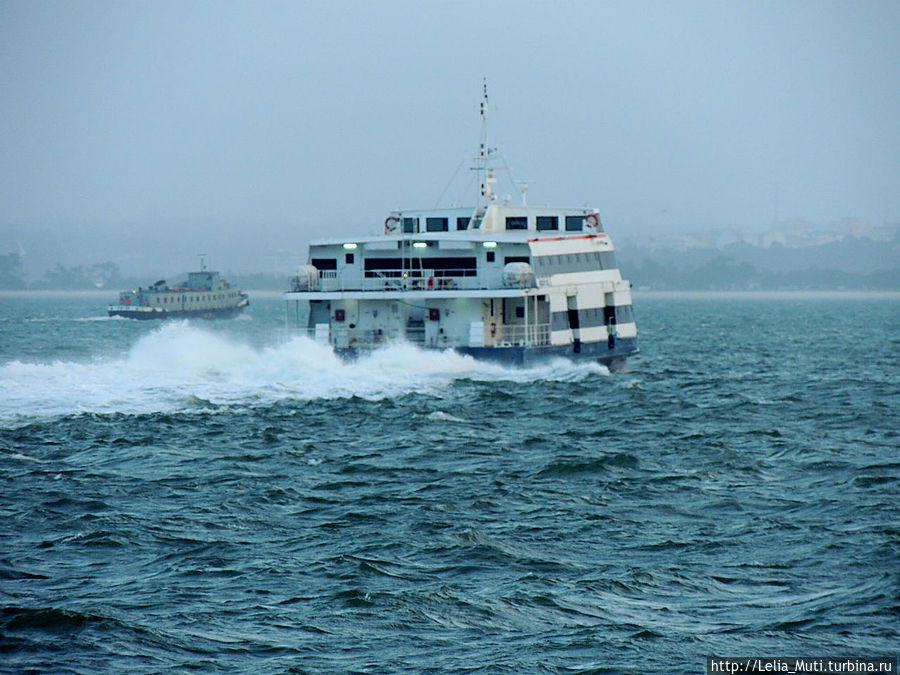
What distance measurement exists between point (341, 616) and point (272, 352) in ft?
106

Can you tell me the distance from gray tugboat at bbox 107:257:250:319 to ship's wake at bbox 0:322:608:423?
100306mm

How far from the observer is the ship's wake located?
3762cm

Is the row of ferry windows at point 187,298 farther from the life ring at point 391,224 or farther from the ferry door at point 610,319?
the ferry door at point 610,319

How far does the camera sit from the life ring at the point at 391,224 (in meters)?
53.4

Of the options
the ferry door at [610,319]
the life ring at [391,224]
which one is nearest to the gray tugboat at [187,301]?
the life ring at [391,224]

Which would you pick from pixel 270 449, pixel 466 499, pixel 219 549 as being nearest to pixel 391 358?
pixel 270 449

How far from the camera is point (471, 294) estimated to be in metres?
45.3

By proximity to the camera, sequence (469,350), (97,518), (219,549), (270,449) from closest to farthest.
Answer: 1. (219,549)
2. (97,518)
3. (270,449)
4. (469,350)

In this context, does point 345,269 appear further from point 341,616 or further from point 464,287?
point 341,616

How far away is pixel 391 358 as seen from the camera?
46688mm

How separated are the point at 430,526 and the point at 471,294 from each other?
81.0ft

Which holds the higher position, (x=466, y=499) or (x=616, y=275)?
(x=616, y=275)

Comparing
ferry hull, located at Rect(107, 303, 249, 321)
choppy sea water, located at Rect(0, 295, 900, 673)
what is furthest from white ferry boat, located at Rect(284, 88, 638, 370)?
ferry hull, located at Rect(107, 303, 249, 321)

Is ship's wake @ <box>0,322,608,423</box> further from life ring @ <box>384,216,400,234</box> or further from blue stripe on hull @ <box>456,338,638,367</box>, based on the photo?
life ring @ <box>384,216,400,234</box>
